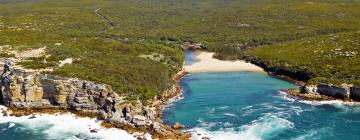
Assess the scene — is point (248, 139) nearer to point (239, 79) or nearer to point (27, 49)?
point (239, 79)

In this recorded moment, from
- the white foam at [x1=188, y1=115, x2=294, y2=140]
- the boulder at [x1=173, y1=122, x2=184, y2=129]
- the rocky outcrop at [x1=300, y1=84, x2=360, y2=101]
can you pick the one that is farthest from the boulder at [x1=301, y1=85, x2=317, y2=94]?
the boulder at [x1=173, y1=122, x2=184, y2=129]

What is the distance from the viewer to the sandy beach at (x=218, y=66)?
133250 millimetres

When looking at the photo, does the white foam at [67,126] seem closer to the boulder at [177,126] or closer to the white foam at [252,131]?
the boulder at [177,126]

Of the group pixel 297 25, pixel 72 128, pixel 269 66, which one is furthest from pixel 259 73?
pixel 297 25

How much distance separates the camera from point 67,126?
8500cm

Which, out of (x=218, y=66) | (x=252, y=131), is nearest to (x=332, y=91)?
(x=252, y=131)

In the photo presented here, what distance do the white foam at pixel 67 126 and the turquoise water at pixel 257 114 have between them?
11816 millimetres

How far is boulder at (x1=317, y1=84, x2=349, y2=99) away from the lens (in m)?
98.9

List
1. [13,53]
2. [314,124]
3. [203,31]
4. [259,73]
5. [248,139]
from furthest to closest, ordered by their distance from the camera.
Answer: [203,31], [259,73], [13,53], [314,124], [248,139]

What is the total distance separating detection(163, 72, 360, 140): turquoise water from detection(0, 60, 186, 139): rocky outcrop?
24.9 feet

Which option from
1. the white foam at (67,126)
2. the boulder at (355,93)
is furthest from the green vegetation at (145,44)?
the white foam at (67,126)

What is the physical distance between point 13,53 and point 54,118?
32722 mm

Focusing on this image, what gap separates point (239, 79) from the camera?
4791 inches

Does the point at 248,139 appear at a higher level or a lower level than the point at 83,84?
lower
